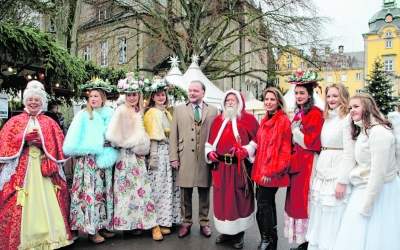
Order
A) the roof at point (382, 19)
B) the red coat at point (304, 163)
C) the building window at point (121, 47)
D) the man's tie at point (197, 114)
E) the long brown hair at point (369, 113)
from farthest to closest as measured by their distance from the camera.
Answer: the roof at point (382, 19) → the building window at point (121, 47) → the man's tie at point (197, 114) → the red coat at point (304, 163) → the long brown hair at point (369, 113)

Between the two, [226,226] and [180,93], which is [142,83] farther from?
[180,93]

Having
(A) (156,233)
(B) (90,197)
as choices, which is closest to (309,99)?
(A) (156,233)

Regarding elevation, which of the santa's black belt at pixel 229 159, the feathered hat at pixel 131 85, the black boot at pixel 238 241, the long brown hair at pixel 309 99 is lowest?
the black boot at pixel 238 241

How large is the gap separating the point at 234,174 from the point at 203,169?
23.3 inches

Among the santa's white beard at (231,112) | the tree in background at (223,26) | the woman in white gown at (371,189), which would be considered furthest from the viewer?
the tree in background at (223,26)

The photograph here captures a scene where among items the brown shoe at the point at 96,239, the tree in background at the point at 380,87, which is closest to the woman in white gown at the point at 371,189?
the brown shoe at the point at 96,239

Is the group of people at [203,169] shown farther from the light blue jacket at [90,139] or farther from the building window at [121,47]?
the building window at [121,47]

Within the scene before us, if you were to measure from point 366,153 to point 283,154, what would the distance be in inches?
39.3

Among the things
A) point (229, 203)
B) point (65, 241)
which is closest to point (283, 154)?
point (229, 203)

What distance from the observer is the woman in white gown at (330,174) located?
12.6ft

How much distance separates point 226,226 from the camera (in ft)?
15.9

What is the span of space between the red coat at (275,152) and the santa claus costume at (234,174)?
1.01 ft

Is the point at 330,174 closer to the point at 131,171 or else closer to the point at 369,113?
the point at 369,113

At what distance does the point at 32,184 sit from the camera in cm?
445
